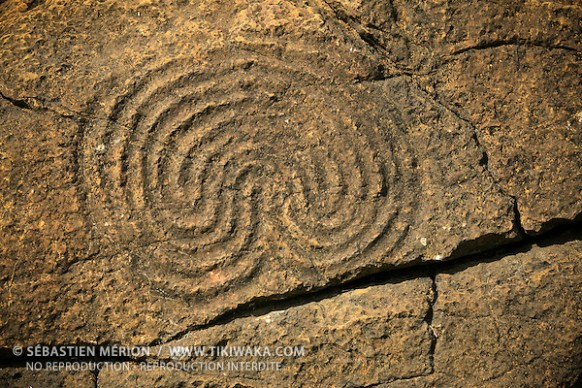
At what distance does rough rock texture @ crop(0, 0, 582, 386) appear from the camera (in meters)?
2.20

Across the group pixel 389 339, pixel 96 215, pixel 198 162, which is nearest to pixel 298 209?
pixel 198 162

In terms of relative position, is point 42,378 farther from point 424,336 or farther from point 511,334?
point 511,334

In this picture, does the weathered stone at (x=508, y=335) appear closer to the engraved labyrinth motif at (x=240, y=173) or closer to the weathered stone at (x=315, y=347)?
the weathered stone at (x=315, y=347)

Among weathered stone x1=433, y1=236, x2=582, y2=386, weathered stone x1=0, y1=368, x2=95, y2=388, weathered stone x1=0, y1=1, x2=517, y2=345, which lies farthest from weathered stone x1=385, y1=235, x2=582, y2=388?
weathered stone x1=0, y1=368, x2=95, y2=388

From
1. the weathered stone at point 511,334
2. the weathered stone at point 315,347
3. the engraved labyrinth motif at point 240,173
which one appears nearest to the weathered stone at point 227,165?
the engraved labyrinth motif at point 240,173

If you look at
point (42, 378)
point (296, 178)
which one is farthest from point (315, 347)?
point (42, 378)

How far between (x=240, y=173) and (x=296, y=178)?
20cm

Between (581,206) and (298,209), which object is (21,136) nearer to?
(298,209)

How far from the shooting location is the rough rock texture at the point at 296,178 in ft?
7.22

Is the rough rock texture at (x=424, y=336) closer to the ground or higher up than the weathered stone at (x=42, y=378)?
higher up

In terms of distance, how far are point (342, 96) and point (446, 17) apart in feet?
1.59

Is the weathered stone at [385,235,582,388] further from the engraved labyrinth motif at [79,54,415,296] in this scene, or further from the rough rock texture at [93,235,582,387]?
the engraved labyrinth motif at [79,54,415,296]

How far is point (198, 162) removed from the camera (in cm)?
225

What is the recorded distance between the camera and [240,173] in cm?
227
